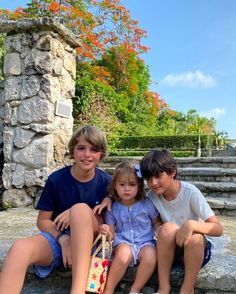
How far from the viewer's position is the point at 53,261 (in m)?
1.65

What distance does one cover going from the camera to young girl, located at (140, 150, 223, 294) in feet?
4.94

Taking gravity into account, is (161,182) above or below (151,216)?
above

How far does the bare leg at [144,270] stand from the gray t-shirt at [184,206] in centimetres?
22

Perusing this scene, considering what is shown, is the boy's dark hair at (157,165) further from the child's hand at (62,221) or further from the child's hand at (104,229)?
the child's hand at (62,221)

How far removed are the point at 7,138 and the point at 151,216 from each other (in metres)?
2.31

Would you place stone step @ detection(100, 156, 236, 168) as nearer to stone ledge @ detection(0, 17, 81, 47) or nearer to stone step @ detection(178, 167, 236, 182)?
stone step @ detection(178, 167, 236, 182)

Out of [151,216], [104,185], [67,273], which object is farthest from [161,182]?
[67,273]

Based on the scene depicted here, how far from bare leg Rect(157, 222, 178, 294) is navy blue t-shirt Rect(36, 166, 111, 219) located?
42 cm

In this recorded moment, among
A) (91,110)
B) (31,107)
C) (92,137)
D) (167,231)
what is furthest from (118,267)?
(91,110)

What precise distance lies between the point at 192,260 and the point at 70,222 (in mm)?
574

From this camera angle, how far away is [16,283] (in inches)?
54.3

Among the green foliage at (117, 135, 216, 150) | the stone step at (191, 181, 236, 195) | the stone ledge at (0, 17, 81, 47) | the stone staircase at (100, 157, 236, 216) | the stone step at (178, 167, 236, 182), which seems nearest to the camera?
A: the stone staircase at (100, 157, 236, 216)

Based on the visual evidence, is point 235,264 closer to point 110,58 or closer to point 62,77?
point 62,77

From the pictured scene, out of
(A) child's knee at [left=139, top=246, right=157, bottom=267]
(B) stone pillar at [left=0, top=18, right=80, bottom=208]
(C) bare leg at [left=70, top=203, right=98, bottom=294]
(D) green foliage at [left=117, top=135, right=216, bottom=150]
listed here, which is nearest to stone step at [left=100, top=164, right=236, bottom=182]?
(B) stone pillar at [left=0, top=18, right=80, bottom=208]
